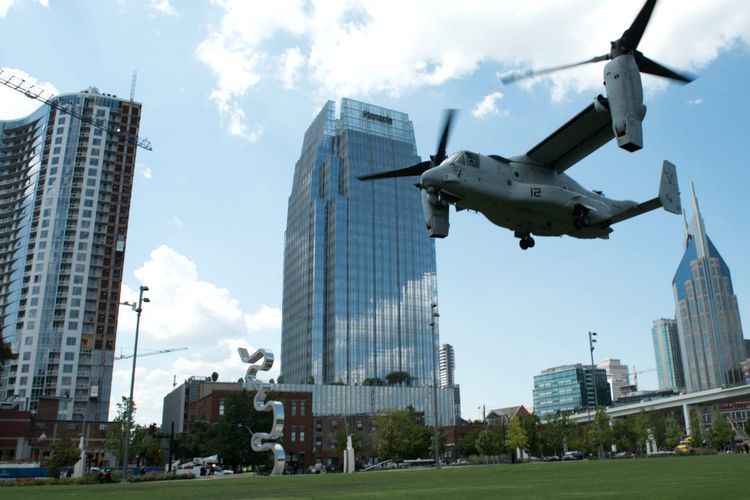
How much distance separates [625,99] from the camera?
24156mm

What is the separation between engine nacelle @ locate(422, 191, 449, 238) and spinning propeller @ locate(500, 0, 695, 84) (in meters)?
5.73

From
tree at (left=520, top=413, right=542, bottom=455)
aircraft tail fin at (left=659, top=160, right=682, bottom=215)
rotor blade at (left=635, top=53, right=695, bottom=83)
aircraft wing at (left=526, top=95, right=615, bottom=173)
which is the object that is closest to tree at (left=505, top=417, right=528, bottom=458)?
tree at (left=520, top=413, right=542, bottom=455)

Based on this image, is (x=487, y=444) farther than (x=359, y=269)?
No

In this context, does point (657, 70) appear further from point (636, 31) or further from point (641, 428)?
point (641, 428)

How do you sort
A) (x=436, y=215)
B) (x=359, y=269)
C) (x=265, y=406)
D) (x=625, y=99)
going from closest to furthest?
(x=625, y=99) < (x=436, y=215) < (x=265, y=406) < (x=359, y=269)

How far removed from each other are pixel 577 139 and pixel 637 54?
4952 mm

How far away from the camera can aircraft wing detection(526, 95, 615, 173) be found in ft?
90.9

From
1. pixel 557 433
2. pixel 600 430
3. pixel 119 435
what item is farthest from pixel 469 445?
pixel 119 435

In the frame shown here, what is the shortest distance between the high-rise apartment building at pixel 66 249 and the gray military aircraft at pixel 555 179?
128 m

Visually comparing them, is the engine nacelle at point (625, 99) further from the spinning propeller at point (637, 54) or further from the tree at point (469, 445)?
the tree at point (469, 445)

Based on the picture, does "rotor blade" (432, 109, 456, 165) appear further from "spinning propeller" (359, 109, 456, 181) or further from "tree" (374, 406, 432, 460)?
"tree" (374, 406, 432, 460)

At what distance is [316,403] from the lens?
16062cm

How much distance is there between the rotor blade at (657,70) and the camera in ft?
82.6

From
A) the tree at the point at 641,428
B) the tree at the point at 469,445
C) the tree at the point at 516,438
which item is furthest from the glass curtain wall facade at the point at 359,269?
the tree at the point at 641,428
